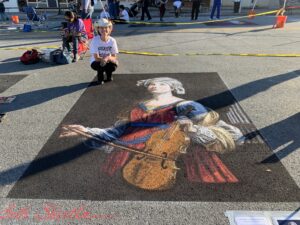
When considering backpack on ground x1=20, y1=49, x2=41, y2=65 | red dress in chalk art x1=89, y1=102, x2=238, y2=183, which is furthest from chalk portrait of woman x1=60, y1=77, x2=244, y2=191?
backpack on ground x1=20, y1=49, x2=41, y2=65

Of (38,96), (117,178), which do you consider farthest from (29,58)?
(117,178)

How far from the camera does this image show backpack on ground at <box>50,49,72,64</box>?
24.8 feet

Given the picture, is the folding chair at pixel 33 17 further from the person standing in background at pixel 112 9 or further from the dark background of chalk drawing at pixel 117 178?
the dark background of chalk drawing at pixel 117 178

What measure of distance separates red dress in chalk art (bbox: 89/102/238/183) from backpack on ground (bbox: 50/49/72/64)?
13.4 ft

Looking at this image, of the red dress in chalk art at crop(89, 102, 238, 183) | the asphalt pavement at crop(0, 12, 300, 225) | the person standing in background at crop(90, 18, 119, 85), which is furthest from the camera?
the person standing in background at crop(90, 18, 119, 85)

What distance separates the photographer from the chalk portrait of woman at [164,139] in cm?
307

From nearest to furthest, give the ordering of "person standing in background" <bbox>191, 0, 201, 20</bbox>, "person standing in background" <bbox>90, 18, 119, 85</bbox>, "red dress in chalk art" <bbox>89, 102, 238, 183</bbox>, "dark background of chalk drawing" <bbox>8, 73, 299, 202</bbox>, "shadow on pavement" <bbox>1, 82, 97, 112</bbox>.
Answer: "dark background of chalk drawing" <bbox>8, 73, 299, 202</bbox>
"red dress in chalk art" <bbox>89, 102, 238, 183</bbox>
"shadow on pavement" <bbox>1, 82, 97, 112</bbox>
"person standing in background" <bbox>90, 18, 119, 85</bbox>
"person standing in background" <bbox>191, 0, 201, 20</bbox>

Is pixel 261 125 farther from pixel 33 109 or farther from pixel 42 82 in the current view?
pixel 42 82

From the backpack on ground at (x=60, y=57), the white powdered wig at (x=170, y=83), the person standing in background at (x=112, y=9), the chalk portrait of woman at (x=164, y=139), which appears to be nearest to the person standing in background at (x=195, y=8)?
the person standing in background at (x=112, y=9)

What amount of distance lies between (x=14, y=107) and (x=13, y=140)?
1310 mm

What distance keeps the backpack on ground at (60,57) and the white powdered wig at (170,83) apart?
2796mm

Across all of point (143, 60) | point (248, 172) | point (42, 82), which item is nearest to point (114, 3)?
point (143, 60)

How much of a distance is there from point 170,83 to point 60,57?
3.60 metres

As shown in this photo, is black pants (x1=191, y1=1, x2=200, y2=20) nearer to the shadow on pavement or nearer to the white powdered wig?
the white powdered wig
